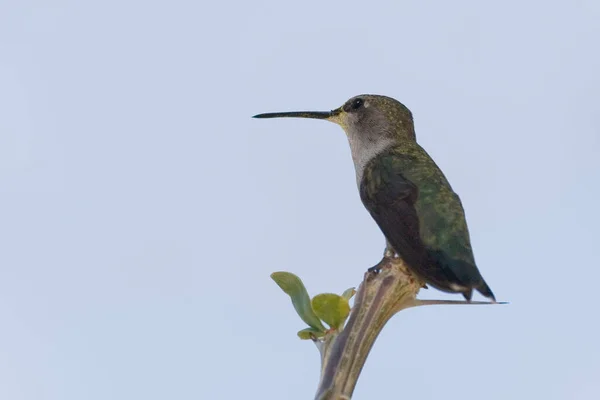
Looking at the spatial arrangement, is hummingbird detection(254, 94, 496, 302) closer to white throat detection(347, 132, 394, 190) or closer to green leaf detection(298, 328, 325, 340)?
white throat detection(347, 132, 394, 190)

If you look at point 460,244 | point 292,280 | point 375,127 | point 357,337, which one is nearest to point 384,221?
point 460,244

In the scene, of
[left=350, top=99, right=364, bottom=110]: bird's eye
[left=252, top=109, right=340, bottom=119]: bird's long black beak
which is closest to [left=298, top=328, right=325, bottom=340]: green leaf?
[left=252, top=109, right=340, bottom=119]: bird's long black beak

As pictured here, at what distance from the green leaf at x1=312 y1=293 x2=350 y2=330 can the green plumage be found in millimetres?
1335

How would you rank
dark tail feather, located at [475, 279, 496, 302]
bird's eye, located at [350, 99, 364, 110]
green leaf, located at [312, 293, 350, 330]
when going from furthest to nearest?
bird's eye, located at [350, 99, 364, 110] → dark tail feather, located at [475, 279, 496, 302] → green leaf, located at [312, 293, 350, 330]

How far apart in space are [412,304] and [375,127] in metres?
5.31

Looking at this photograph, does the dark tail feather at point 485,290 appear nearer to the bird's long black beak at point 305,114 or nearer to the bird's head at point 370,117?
the bird's head at point 370,117

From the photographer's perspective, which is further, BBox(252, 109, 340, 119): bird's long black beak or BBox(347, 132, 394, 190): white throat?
BBox(252, 109, 340, 119): bird's long black beak

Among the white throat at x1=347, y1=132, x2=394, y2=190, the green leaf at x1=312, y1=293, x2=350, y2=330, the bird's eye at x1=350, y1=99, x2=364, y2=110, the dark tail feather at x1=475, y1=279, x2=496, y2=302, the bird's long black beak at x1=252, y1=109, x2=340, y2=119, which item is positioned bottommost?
the green leaf at x1=312, y1=293, x2=350, y2=330

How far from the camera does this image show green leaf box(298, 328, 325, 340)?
317 centimetres

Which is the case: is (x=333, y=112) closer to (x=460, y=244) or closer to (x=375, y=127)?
(x=375, y=127)

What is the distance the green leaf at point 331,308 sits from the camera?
10.3 ft

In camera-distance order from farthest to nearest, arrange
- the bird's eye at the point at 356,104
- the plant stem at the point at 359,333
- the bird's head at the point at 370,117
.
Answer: the bird's eye at the point at 356,104 → the bird's head at the point at 370,117 → the plant stem at the point at 359,333

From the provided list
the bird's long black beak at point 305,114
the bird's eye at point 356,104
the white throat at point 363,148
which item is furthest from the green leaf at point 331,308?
the bird's eye at point 356,104

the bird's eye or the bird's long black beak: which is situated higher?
the bird's eye
